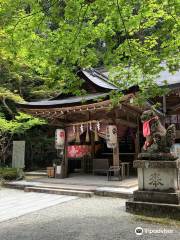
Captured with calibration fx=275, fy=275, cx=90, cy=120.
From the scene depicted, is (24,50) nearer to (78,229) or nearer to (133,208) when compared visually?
(78,229)

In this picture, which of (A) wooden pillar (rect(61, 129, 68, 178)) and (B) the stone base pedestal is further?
(A) wooden pillar (rect(61, 129, 68, 178))

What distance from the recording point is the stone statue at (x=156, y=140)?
22.7 feet

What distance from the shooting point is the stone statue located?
693 cm

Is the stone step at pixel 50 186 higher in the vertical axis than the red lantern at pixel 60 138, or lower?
lower

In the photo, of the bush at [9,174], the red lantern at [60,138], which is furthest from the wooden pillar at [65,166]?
the bush at [9,174]

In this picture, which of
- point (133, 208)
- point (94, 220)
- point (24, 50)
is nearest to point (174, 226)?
point (133, 208)

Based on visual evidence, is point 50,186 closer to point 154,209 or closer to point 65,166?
point 65,166

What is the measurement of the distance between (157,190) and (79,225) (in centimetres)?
219

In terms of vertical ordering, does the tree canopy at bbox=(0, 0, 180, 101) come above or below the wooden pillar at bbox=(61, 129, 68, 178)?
above

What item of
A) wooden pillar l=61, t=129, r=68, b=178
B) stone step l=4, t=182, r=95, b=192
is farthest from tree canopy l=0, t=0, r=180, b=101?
wooden pillar l=61, t=129, r=68, b=178

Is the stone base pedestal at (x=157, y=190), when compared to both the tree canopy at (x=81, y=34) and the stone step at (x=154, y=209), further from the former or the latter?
the tree canopy at (x=81, y=34)

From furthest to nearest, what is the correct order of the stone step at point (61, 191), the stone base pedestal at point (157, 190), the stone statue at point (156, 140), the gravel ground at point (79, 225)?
the stone step at point (61, 191) < the stone statue at point (156, 140) < the stone base pedestal at point (157, 190) < the gravel ground at point (79, 225)

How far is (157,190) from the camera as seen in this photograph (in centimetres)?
688

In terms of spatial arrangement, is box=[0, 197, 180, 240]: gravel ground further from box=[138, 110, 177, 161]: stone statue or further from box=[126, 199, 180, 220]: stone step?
box=[138, 110, 177, 161]: stone statue
